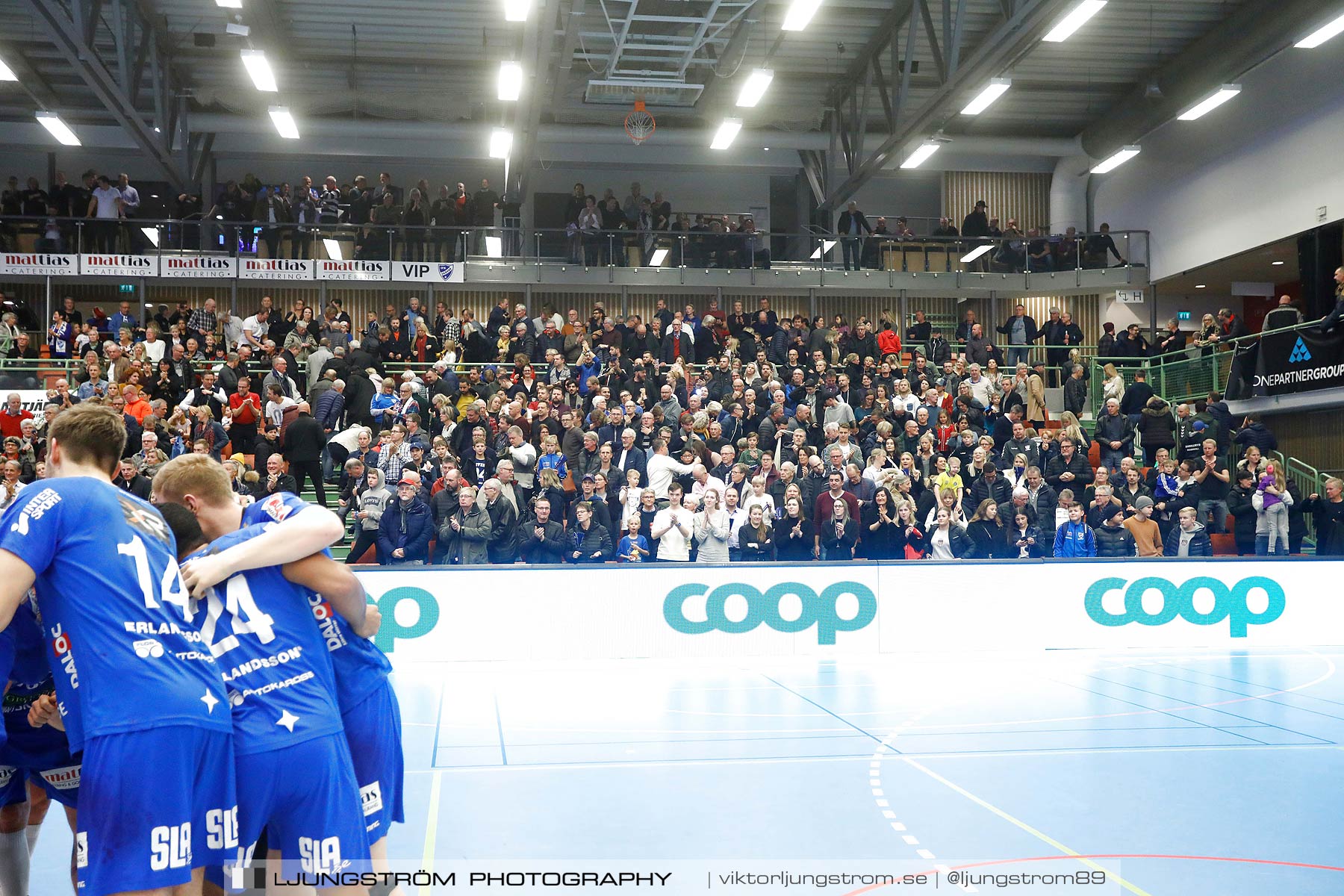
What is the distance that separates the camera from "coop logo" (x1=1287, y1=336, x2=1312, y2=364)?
2036 cm

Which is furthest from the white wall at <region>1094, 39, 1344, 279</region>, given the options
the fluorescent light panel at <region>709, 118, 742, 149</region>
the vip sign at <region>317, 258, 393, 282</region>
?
the vip sign at <region>317, 258, 393, 282</region>

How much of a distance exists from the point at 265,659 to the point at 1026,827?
419 centimetres

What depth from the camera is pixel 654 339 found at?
21234mm

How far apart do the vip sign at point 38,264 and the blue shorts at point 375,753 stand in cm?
2402

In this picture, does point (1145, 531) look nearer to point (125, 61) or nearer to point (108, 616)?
point (108, 616)

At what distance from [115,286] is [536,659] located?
66.8 feet

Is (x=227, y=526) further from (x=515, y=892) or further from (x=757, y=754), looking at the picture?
(x=757, y=754)

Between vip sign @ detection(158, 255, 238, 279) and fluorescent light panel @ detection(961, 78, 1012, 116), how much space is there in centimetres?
1589

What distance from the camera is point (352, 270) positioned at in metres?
24.9

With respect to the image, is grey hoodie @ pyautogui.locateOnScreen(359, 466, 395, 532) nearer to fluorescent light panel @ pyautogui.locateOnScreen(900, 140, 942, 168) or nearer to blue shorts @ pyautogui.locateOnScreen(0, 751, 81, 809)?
blue shorts @ pyautogui.locateOnScreen(0, 751, 81, 809)

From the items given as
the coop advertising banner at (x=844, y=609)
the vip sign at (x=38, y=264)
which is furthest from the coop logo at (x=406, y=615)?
the vip sign at (x=38, y=264)

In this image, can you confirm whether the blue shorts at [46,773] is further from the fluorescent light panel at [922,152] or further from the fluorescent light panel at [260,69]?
the fluorescent light panel at [922,152]

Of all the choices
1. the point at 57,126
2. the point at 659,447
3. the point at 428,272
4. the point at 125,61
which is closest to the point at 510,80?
the point at 428,272

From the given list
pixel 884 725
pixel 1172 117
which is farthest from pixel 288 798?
pixel 1172 117
